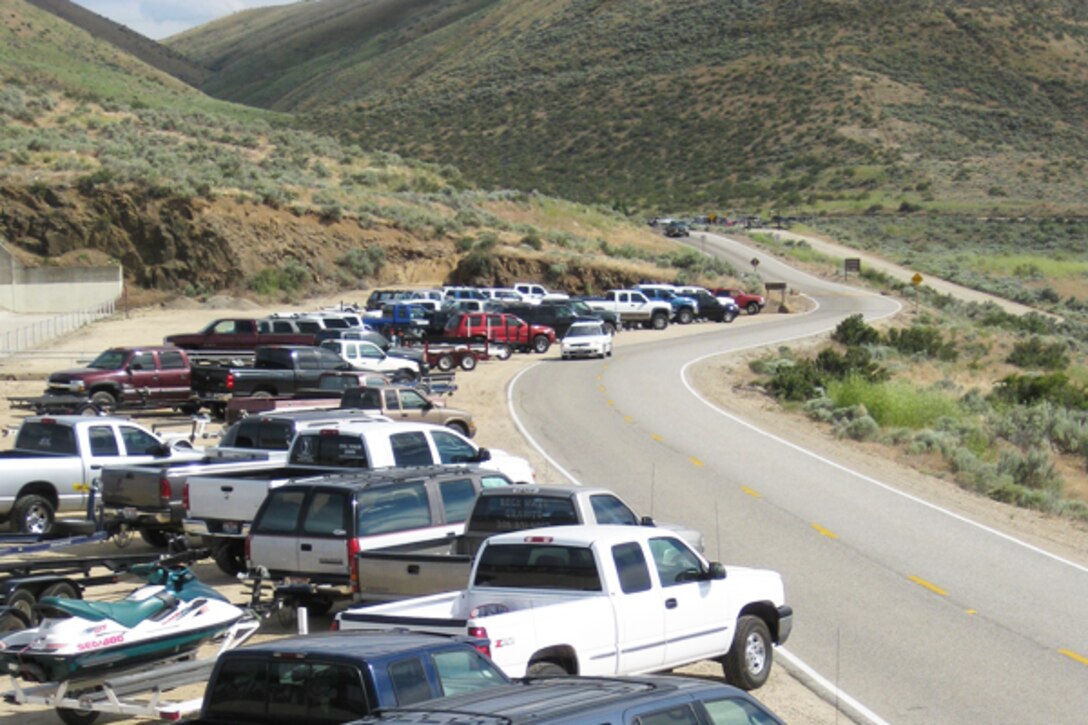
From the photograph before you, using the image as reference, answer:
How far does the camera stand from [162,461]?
782 inches

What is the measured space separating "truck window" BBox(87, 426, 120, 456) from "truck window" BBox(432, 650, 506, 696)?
13011mm

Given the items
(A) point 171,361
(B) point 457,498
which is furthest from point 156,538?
(A) point 171,361

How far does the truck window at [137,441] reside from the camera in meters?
20.6

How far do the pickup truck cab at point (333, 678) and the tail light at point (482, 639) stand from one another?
0.89m

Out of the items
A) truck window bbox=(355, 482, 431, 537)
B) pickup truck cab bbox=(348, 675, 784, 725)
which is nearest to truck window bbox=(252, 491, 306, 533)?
truck window bbox=(355, 482, 431, 537)

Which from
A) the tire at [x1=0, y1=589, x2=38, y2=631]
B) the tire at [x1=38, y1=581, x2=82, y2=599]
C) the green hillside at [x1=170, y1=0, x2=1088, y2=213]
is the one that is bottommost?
the tire at [x1=0, y1=589, x2=38, y2=631]

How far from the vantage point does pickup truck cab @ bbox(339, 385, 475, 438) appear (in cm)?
2619

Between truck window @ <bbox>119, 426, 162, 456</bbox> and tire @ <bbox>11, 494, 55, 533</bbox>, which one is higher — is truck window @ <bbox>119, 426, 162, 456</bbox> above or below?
above

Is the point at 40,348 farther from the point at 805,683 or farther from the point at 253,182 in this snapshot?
the point at 805,683

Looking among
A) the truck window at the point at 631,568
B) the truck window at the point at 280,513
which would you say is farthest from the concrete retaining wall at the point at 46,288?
the truck window at the point at 631,568

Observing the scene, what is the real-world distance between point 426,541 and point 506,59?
136 meters

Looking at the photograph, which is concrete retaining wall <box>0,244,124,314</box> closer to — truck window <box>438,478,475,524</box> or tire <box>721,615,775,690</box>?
truck window <box>438,478,475,524</box>

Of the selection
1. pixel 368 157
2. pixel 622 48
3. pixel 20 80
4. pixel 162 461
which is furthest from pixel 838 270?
pixel 162 461

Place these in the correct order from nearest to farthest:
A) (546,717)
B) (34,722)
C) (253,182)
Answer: (546,717)
(34,722)
(253,182)
